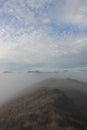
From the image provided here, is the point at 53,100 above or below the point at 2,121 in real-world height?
above

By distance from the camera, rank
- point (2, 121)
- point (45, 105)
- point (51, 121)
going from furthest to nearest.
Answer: point (45, 105), point (2, 121), point (51, 121)

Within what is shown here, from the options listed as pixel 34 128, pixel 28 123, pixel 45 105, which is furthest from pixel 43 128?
pixel 45 105

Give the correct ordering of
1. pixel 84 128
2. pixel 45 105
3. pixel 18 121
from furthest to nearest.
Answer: pixel 45 105 < pixel 18 121 < pixel 84 128

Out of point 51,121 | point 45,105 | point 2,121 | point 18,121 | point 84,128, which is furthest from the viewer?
point 45,105

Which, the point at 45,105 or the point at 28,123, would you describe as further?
the point at 45,105

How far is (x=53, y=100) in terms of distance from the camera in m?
44.0

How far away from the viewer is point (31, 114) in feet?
122

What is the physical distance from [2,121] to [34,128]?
9655 millimetres

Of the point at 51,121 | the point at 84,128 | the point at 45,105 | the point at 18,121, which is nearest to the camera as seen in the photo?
the point at 84,128

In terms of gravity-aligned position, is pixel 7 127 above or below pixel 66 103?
below

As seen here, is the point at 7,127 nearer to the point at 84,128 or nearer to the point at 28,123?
the point at 28,123

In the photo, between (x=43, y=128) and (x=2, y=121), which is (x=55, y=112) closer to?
(x=43, y=128)

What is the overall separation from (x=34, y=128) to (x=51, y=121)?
3.22m

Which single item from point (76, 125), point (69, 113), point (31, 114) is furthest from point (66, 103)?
point (76, 125)
